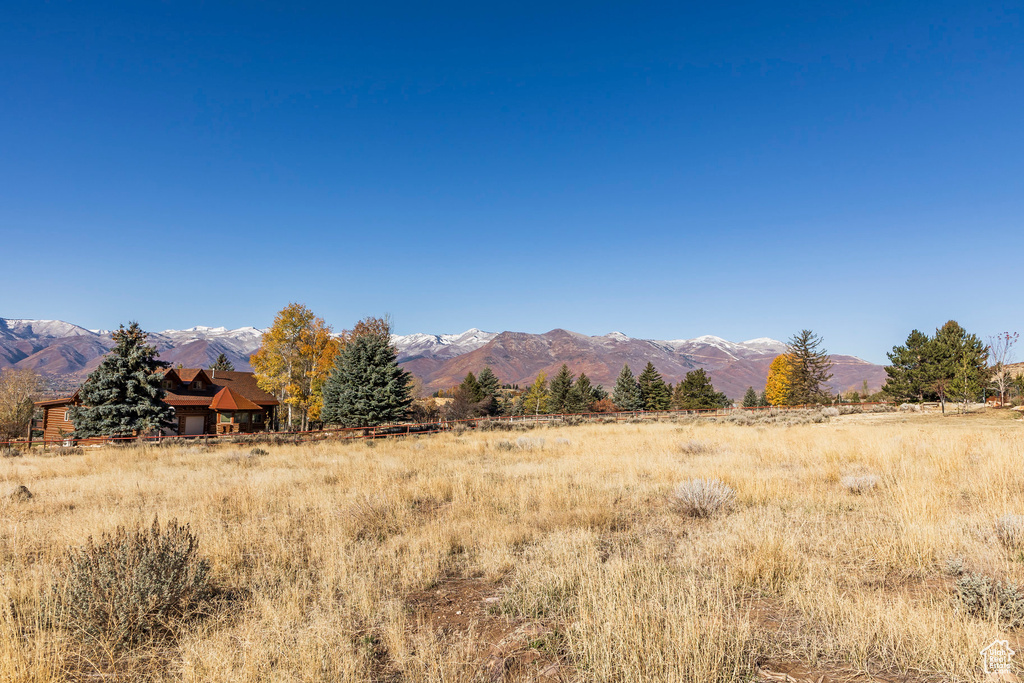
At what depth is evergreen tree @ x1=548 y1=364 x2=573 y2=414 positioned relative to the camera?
57688 millimetres

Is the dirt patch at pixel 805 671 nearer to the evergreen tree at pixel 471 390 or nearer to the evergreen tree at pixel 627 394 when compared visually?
the evergreen tree at pixel 471 390

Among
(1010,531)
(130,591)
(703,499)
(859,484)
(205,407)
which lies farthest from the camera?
(205,407)

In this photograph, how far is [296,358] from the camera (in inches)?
1603

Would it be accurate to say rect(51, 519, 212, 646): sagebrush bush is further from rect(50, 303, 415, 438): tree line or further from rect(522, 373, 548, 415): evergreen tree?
Result: rect(522, 373, 548, 415): evergreen tree

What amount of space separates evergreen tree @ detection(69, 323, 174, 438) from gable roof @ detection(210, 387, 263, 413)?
11.6 metres

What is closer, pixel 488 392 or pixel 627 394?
pixel 488 392

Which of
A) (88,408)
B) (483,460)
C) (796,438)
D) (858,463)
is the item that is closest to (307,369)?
(88,408)

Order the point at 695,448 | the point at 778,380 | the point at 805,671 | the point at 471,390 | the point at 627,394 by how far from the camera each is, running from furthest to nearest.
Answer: the point at 778,380, the point at 627,394, the point at 471,390, the point at 695,448, the point at 805,671

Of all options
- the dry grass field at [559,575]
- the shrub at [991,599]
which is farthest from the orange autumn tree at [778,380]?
the shrub at [991,599]

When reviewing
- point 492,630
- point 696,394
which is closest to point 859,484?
point 492,630

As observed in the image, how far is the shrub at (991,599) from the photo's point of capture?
12.2 feet

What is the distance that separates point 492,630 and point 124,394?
34.9 meters

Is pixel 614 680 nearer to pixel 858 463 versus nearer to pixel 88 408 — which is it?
pixel 858 463

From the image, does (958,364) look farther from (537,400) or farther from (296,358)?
(296,358)
